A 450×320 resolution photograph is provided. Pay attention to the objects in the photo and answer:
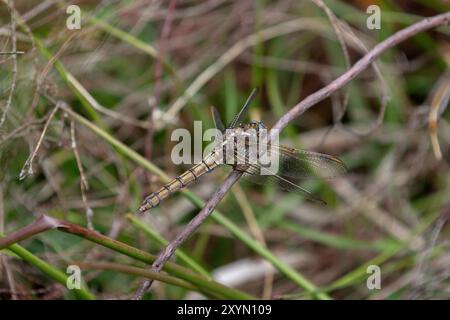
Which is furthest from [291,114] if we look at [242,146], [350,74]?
[242,146]

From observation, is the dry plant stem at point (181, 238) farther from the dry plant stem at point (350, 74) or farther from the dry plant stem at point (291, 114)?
the dry plant stem at point (350, 74)

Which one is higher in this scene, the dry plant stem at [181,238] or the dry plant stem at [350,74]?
the dry plant stem at [350,74]

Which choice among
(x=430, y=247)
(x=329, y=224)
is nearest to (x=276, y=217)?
(x=329, y=224)

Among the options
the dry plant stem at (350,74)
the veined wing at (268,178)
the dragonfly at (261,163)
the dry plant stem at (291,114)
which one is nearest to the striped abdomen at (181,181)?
the dragonfly at (261,163)

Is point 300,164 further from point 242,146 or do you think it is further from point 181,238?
point 181,238

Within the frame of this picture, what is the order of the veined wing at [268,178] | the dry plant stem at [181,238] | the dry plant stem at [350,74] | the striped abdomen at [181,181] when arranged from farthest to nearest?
the veined wing at [268,178]
the striped abdomen at [181,181]
the dry plant stem at [350,74]
the dry plant stem at [181,238]

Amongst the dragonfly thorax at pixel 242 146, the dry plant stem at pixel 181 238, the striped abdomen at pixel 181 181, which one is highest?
the dragonfly thorax at pixel 242 146

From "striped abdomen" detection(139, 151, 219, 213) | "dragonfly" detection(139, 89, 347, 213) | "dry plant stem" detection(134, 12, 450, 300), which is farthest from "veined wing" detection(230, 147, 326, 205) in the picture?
"dry plant stem" detection(134, 12, 450, 300)
